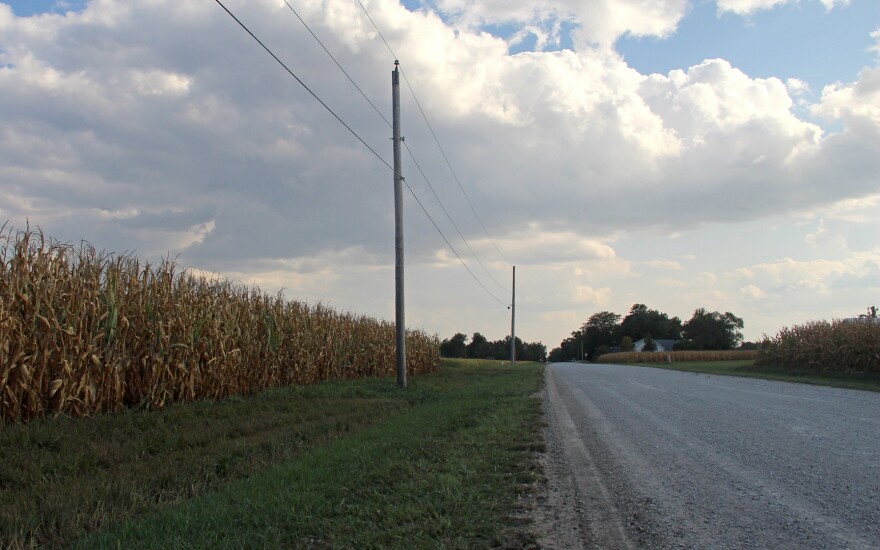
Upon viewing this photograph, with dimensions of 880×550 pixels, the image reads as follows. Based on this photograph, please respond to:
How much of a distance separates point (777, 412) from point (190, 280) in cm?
1164

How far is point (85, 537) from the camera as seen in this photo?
456cm

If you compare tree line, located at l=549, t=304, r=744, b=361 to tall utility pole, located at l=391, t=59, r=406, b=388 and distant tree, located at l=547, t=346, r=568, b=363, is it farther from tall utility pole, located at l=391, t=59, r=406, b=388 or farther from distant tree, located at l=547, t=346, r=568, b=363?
tall utility pole, located at l=391, t=59, r=406, b=388

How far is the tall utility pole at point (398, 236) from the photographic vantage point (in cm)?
1925

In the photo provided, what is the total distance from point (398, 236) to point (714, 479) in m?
14.2

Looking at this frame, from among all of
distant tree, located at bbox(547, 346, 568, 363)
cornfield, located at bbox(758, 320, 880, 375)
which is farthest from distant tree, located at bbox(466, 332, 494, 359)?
cornfield, located at bbox(758, 320, 880, 375)

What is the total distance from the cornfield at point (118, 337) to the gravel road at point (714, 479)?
693 cm

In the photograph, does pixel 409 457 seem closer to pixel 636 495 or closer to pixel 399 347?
pixel 636 495

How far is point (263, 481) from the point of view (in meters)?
6.22

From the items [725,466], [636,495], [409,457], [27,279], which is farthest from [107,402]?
[725,466]

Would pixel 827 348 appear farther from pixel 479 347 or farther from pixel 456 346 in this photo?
pixel 479 347

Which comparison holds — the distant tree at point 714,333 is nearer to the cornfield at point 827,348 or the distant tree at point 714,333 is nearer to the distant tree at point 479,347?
the distant tree at point 479,347

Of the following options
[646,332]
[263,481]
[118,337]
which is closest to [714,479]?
[263,481]

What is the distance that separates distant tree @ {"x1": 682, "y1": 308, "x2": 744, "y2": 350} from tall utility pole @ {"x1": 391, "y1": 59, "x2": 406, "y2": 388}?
103 m

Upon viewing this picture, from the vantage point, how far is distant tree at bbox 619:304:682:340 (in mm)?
148587
